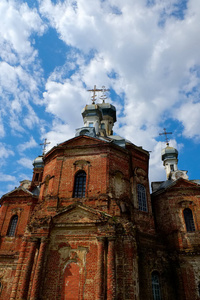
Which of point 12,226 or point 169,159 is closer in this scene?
point 12,226

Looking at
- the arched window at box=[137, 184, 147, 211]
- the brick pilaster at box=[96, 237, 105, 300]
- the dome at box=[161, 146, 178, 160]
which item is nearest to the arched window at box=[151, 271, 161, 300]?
the arched window at box=[137, 184, 147, 211]

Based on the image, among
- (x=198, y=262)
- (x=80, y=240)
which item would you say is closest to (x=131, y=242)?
(x=80, y=240)

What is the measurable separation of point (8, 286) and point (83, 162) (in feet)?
35.2

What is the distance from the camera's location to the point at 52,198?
53.7 ft

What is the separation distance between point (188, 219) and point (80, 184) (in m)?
8.96

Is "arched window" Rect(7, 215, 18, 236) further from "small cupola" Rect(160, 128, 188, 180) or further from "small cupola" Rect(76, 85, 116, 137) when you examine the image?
"small cupola" Rect(160, 128, 188, 180)

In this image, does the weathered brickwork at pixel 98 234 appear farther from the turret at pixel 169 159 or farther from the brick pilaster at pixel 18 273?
the turret at pixel 169 159

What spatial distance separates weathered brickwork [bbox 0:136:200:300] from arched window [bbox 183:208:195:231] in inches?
13.2

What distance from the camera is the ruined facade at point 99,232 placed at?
43.2ft

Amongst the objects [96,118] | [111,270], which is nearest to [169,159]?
[96,118]

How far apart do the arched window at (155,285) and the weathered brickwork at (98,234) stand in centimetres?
27

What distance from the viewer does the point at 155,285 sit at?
15.8 metres

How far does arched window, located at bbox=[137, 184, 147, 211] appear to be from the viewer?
18.7m

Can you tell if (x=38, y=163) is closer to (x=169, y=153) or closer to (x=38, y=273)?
(x=169, y=153)
